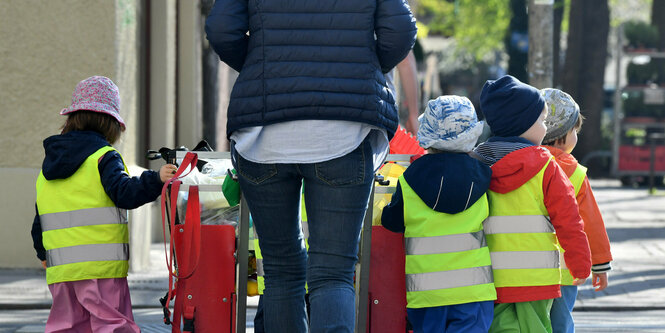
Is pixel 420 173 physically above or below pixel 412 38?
below

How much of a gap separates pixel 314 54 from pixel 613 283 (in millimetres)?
5178

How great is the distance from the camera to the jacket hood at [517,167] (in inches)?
168

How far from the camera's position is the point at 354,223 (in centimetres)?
380

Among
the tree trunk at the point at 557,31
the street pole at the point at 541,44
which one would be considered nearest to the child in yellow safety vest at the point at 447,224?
the street pole at the point at 541,44

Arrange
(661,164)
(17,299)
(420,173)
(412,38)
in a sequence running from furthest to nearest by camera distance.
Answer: (661,164) → (17,299) → (420,173) → (412,38)

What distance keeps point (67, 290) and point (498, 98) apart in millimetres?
2010

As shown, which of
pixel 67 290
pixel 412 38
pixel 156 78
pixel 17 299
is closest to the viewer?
pixel 412 38

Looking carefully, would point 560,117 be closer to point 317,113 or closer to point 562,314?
point 562,314

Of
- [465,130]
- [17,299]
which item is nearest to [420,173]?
[465,130]

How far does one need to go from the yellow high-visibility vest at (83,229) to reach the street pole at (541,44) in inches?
215

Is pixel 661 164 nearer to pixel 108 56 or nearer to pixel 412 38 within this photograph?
pixel 108 56

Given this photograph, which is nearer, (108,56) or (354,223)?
(354,223)

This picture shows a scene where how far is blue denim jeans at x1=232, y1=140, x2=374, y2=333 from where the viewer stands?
3.75 metres

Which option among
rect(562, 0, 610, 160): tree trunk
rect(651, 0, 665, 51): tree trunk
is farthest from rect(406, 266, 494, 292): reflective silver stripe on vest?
rect(651, 0, 665, 51): tree trunk
